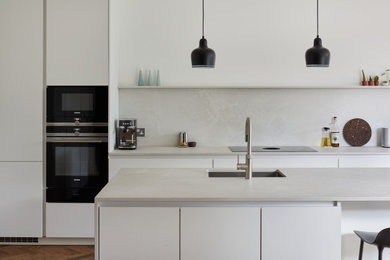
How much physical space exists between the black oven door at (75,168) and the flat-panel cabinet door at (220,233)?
1.90 m

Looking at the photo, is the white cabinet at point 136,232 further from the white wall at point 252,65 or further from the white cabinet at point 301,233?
the white wall at point 252,65

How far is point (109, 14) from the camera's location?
12.3 ft

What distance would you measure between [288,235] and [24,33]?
303cm

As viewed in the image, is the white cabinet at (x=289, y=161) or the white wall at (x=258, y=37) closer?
the white cabinet at (x=289, y=161)

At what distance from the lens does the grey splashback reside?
441cm

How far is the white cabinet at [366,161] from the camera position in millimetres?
3797

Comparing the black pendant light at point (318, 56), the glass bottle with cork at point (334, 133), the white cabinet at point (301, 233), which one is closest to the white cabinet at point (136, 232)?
the white cabinet at point (301, 233)

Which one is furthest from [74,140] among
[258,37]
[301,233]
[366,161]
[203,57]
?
[366,161]

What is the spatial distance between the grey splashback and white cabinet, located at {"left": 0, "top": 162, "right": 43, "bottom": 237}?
1.18m

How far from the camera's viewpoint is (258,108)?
14.5 ft

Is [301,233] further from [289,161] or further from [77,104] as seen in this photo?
[77,104]

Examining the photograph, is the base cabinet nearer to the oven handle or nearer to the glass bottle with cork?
the oven handle

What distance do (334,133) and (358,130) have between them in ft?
1.06

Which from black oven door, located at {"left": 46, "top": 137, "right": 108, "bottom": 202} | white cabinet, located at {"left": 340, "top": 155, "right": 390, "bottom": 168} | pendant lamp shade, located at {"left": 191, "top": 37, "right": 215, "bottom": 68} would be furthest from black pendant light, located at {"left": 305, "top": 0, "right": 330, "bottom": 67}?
black oven door, located at {"left": 46, "top": 137, "right": 108, "bottom": 202}
